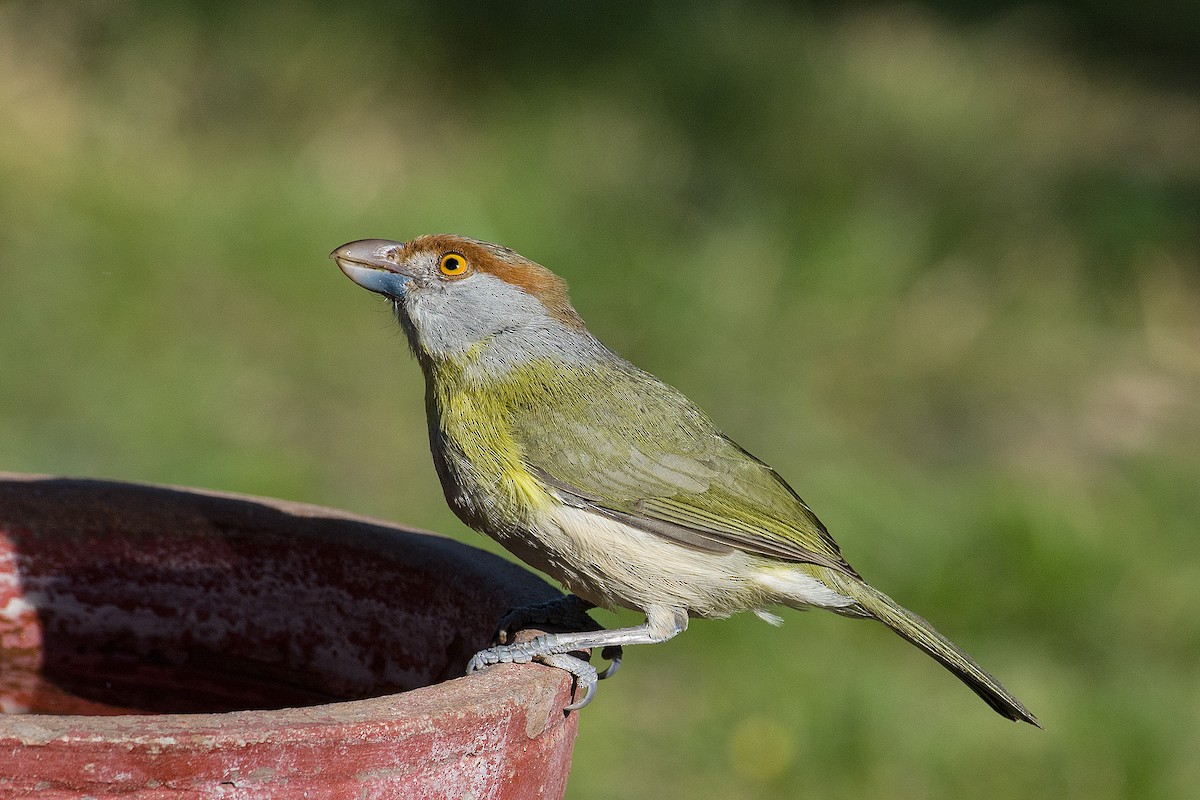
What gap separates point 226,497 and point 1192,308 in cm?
696

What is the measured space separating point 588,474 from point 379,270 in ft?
2.67

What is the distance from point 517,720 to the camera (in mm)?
2486

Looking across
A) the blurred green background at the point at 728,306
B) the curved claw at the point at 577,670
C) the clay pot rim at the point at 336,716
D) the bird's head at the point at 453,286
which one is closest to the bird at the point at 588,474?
the bird's head at the point at 453,286

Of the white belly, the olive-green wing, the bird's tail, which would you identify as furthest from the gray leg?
the bird's tail

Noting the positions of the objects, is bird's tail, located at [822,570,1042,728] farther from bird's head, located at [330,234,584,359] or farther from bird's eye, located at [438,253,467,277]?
bird's eye, located at [438,253,467,277]

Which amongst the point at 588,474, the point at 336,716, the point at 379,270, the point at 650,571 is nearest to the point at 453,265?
the point at 379,270

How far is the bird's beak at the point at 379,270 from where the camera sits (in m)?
3.75

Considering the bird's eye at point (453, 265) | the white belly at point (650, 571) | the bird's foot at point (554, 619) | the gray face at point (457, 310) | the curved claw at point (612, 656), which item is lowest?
the curved claw at point (612, 656)

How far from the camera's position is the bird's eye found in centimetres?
376

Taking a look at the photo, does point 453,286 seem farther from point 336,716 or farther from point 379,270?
point 336,716

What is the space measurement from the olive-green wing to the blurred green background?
5.37ft

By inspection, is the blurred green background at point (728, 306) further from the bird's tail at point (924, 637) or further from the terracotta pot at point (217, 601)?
the terracotta pot at point (217, 601)

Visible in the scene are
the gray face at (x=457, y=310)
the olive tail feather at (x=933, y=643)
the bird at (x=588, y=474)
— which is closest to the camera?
the bird at (x=588, y=474)

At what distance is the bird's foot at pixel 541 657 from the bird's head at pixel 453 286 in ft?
3.63
